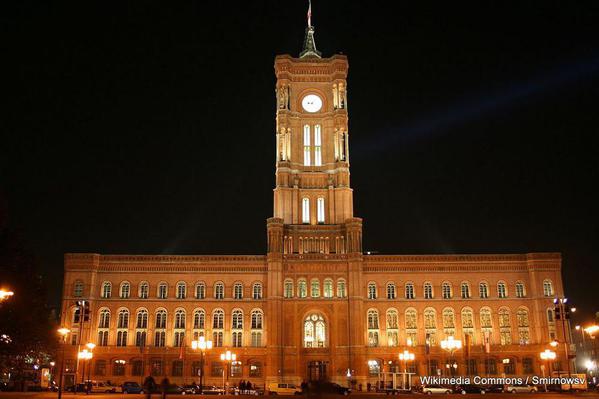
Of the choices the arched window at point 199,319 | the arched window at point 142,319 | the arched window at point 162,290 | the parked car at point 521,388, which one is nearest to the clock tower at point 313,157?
the arched window at point 199,319

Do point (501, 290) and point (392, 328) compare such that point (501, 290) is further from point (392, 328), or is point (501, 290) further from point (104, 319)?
point (104, 319)

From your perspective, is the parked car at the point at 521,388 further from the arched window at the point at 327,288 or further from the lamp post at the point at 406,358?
the arched window at the point at 327,288

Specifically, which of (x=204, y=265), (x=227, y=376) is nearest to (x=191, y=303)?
(x=204, y=265)

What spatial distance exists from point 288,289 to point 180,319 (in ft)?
44.2

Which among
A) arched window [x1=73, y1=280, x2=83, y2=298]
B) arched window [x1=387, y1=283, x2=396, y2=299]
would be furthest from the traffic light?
arched window [x1=73, y1=280, x2=83, y2=298]

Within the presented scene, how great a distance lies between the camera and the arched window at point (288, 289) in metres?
79.0

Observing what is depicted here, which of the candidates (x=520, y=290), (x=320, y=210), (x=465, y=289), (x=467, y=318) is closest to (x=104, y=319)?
(x=320, y=210)

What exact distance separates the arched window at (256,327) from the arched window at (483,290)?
26.8 metres

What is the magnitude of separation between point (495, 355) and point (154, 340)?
40387mm

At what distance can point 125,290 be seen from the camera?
80.4m

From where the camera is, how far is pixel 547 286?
8044cm

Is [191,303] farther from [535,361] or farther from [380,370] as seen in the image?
[535,361]

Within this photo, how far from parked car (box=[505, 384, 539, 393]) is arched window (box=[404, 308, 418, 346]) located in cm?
1496

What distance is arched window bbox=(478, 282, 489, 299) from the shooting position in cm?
8100
